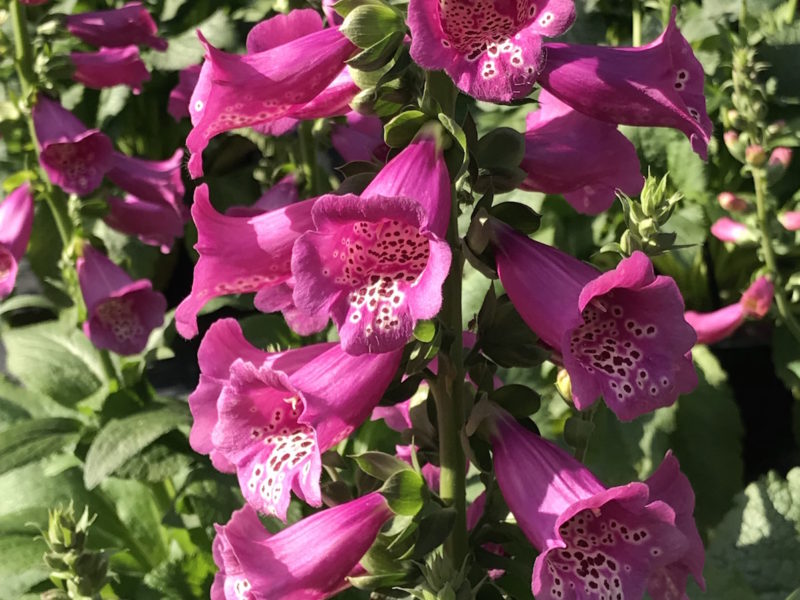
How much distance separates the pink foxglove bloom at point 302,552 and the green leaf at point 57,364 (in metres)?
1.16

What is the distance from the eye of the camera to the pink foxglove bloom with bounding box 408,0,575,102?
0.72 metres

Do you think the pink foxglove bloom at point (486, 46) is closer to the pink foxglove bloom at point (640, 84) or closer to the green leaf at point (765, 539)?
the pink foxglove bloom at point (640, 84)

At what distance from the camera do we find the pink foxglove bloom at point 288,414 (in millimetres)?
802

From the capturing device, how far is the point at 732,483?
1.99 meters

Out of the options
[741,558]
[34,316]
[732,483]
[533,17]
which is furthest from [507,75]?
[34,316]

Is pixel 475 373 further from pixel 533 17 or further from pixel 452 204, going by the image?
pixel 533 17

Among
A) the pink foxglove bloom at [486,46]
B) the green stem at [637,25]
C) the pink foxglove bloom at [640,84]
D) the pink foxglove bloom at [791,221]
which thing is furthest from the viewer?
the green stem at [637,25]

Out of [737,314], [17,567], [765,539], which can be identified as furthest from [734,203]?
[17,567]

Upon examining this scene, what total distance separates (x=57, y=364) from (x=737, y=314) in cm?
151

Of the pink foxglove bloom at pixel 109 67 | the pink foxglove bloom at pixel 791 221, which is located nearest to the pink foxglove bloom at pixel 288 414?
the pink foxglove bloom at pixel 109 67

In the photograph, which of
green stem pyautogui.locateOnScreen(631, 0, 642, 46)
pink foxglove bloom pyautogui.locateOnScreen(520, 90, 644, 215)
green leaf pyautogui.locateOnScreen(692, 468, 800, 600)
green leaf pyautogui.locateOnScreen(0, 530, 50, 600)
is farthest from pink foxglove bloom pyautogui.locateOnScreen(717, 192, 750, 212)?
green leaf pyautogui.locateOnScreen(0, 530, 50, 600)

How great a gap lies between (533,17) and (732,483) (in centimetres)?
151

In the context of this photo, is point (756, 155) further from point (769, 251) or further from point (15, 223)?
point (15, 223)

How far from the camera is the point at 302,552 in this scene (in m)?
0.89
